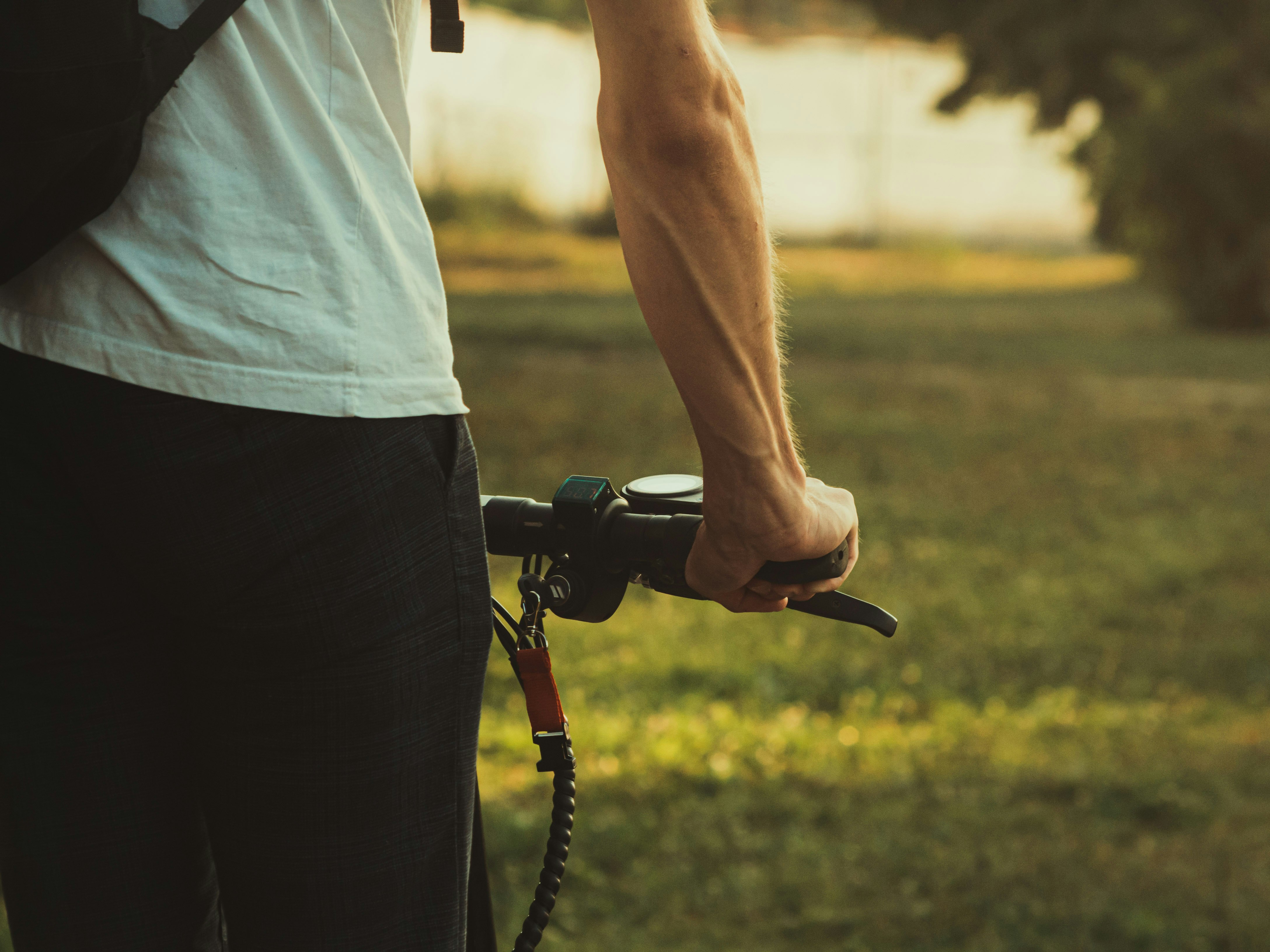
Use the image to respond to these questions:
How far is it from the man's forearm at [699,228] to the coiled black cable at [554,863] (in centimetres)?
31

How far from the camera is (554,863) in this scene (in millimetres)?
1241

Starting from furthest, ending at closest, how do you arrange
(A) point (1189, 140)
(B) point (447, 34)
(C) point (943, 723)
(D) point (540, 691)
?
(A) point (1189, 140), (C) point (943, 723), (D) point (540, 691), (B) point (447, 34)

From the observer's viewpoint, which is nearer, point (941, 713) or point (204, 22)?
point (204, 22)

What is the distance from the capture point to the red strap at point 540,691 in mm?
1231

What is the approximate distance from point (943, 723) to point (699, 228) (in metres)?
3.45

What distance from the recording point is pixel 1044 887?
3234mm

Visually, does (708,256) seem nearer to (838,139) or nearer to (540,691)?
(540,691)

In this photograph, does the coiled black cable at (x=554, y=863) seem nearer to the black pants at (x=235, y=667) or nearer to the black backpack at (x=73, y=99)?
the black pants at (x=235, y=667)

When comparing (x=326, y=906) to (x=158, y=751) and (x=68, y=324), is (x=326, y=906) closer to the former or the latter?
(x=158, y=751)

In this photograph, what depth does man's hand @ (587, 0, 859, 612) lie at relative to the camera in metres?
1.04

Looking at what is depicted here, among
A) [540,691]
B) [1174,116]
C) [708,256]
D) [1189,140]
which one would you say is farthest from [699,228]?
[1174,116]

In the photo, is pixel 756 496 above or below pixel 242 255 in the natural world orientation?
below

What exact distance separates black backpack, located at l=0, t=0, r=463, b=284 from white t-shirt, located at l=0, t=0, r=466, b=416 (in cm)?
2

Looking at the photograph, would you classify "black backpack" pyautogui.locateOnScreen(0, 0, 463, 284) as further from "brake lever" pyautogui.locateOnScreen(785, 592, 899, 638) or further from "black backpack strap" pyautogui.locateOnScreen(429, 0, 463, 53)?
"brake lever" pyautogui.locateOnScreen(785, 592, 899, 638)
